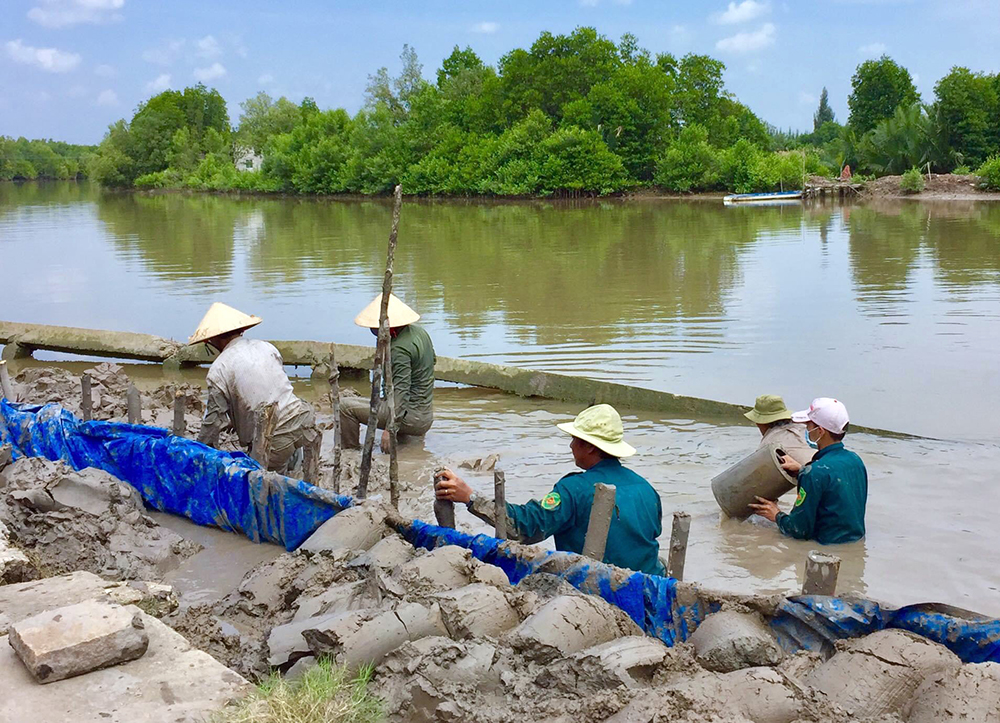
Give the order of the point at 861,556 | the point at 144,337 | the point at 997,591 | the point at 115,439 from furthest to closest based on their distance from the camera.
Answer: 1. the point at 144,337
2. the point at 115,439
3. the point at 861,556
4. the point at 997,591

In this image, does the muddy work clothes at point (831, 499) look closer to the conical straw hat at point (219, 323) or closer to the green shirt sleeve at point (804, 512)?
the green shirt sleeve at point (804, 512)

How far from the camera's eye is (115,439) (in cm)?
655

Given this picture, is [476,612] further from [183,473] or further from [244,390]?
[244,390]

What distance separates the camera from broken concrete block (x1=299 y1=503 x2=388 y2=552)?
468 cm

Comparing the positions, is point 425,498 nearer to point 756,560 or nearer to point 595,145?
point 756,560

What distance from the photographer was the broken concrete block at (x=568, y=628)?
3436mm

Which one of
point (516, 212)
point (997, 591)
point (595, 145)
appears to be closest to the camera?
point (997, 591)

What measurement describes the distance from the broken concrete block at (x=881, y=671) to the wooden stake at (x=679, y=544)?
3.30 ft

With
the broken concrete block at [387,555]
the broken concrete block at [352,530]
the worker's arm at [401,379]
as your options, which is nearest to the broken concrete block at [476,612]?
the broken concrete block at [387,555]

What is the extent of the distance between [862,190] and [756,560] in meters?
40.1

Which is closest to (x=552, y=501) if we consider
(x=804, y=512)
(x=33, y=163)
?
(x=804, y=512)

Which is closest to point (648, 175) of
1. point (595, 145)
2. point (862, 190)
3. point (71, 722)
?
point (595, 145)

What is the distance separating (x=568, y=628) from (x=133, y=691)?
164 cm

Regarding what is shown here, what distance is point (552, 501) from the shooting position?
4.40m
